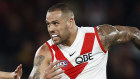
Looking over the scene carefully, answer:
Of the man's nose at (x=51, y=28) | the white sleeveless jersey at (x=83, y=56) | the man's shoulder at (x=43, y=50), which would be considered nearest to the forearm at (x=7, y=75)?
the man's shoulder at (x=43, y=50)

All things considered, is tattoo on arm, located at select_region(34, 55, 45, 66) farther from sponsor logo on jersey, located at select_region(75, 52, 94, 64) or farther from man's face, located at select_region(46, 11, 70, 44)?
sponsor logo on jersey, located at select_region(75, 52, 94, 64)

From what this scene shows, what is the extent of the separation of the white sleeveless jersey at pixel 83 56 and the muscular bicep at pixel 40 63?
0.14 metres

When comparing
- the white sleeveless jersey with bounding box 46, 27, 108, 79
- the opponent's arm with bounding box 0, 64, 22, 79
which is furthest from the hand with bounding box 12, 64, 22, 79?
the white sleeveless jersey with bounding box 46, 27, 108, 79

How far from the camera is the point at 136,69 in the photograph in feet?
19.1

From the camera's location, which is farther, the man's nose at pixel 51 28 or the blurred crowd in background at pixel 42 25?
the blurred crowd in background at pixel 42 25

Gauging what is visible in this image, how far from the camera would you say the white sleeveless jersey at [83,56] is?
12.2 feet

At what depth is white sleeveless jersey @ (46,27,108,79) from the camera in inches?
146

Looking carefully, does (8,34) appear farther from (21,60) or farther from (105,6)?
(105,6)

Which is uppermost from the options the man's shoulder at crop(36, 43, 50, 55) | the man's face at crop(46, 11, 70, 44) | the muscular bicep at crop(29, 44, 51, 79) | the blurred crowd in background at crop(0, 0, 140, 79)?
the man's face at crop(46, 11, 70, 44)

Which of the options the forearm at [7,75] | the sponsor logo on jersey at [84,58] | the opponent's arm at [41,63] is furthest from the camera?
the sponsor logo on jersey at [84,58]

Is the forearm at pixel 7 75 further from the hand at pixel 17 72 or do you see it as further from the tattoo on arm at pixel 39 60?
the tattoo on arm at pixel 39 60

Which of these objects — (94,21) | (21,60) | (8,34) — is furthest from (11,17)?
(94,21)

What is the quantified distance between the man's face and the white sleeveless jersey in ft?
0.48

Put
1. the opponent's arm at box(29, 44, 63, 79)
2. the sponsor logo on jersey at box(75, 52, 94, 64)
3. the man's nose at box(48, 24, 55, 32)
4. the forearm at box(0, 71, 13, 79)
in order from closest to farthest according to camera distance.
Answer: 1. the opponent's arm at box(29, 44, 63, 79)
2. the man's nose at box(48, 24, 55, 32)
3. the forearm at box(0, 71, 13, 79)
4. the sponsor logo on jersey at box(75, 52, 94, 64)
